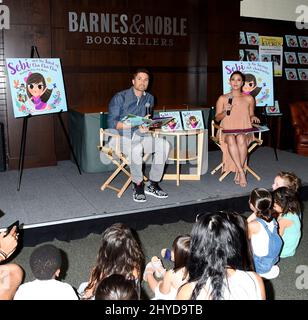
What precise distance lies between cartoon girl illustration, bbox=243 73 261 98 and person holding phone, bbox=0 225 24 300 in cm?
365

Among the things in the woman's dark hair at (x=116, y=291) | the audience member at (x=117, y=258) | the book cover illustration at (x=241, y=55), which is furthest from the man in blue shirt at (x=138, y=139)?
the book cover illustration at (x=241, y=55)

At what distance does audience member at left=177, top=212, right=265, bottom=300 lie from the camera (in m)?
1.59

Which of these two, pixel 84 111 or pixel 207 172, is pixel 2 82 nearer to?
pixel 84 111

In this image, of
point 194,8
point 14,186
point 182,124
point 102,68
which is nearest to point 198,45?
point 194,8

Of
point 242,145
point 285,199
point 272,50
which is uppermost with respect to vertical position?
point 272,50

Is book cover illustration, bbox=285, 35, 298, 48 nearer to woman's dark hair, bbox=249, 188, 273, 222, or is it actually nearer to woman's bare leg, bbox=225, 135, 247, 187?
woman's bare leg, bbox=225, 135, 247, 187

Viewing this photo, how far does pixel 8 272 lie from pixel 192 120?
2947 millimetres

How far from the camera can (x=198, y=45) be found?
6.00 metres

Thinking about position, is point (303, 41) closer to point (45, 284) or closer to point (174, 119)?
point (174, 119)

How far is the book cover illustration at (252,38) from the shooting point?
21.3 ft

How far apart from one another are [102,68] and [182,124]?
5.12 feet

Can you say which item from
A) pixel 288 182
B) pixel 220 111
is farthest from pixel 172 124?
pixel 288 182

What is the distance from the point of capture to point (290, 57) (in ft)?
22.8

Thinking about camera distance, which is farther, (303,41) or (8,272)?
(303,41)
